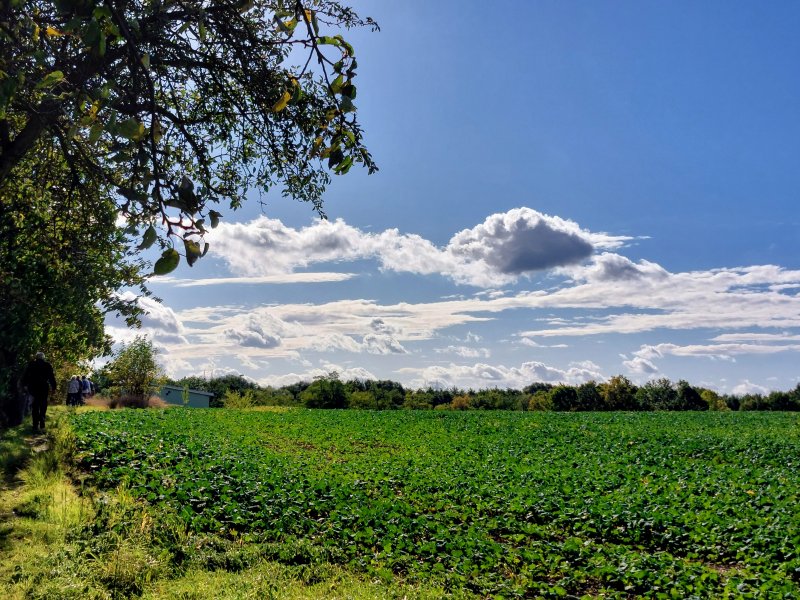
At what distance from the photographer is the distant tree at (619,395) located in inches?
2200

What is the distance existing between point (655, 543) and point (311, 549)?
270 inches

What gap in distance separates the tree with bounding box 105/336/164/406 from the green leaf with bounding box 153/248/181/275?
39.7 meters

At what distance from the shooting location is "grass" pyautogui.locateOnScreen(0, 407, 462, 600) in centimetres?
698

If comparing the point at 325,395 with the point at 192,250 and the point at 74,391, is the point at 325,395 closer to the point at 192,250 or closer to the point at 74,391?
the point at 74,391

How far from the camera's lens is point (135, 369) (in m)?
39.5

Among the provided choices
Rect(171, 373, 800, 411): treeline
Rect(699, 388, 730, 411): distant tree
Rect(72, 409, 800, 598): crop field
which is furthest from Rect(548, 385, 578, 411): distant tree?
Rect(72, 409, 800, 598): crop field

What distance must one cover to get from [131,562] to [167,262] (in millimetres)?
6693

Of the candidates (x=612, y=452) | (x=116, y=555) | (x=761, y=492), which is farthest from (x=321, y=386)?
(x=116, y=555)

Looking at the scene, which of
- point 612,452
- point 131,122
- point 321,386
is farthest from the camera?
point 321,386

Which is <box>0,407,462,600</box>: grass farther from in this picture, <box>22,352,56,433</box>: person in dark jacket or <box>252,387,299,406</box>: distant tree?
<box>252,387,299,406</box>: distant tree

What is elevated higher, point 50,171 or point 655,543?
point 50,171

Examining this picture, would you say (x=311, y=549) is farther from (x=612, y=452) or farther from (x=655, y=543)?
(x=612, y=452)

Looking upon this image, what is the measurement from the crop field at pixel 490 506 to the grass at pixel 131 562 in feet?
2.14

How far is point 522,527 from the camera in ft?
37.1
